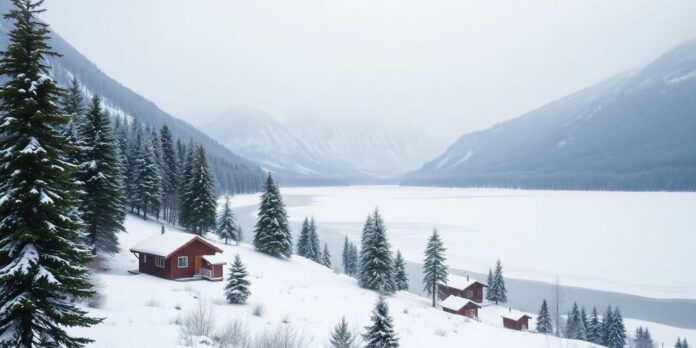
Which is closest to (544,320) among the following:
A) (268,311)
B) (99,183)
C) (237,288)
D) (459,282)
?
(459,282)

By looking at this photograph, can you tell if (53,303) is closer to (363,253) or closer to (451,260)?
(363,253)

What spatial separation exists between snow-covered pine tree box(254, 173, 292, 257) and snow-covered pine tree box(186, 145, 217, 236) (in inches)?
264

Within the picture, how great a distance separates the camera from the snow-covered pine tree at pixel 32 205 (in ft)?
30.0

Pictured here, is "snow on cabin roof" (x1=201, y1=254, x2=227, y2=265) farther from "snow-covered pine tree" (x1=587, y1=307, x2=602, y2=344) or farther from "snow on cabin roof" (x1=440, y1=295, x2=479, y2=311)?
"snow-covered pine tree" (x1=587, y1=307, x2=602, y2=344)

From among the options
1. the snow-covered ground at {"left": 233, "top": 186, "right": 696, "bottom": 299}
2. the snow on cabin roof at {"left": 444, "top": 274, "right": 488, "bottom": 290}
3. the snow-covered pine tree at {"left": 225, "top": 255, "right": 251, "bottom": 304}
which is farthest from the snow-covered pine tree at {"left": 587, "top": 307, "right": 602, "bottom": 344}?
the snow-covered pine tree at {"left": 225, "top": 255, "right": 251, "bottom": 304}

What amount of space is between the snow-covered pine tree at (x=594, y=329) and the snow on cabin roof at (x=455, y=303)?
1103cm

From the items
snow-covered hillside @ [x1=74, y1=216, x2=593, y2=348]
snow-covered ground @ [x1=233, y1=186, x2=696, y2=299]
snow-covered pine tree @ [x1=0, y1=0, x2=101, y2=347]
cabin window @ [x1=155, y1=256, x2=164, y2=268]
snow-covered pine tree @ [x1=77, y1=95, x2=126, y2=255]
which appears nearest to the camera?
snow-covered pine tree @ [x1=0, y1=0, x2=101, y2=347]

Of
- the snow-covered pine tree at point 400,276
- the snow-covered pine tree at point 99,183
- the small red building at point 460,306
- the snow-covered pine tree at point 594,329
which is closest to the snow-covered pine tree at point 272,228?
the snow-covered pine tree at point 400,276

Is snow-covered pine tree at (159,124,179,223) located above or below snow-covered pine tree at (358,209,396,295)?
above

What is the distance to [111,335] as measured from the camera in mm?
13695

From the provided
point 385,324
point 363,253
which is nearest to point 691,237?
point 363,253

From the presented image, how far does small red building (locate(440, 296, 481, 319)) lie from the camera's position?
4356 centimetres

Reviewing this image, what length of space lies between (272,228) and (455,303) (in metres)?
22.1

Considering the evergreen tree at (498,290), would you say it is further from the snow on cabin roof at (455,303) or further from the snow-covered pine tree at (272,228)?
the snow-covered pine tree at (272,228)
